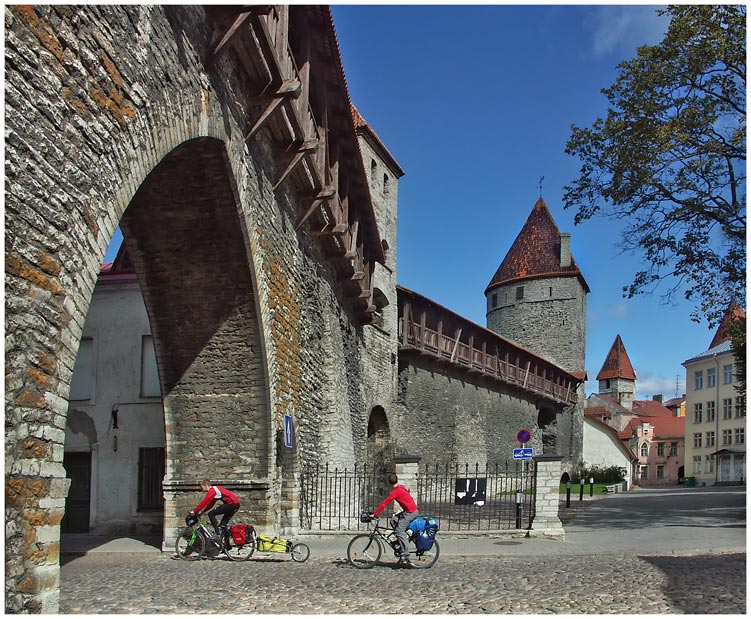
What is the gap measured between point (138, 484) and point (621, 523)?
392 inches

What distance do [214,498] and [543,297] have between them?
41.3 metres

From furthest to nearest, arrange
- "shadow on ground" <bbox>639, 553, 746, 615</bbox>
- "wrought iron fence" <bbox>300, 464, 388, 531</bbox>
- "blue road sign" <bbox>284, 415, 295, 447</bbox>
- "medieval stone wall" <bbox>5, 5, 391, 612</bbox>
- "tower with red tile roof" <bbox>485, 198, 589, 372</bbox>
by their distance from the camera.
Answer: "tower with red tile roof" <bbox>485, 198, 589, 372</bbox>
"wrought iron fence" <bbox>300, 464, 388, 531</bbox>
"blue road sign" <bbox>284, 415, 295, 447</bbox>
"shadow on ground" <bbox>639, 553, 746, 615</bbox>
"medieval stone wall" <bbox>5, 5, 391, 612</bbox>

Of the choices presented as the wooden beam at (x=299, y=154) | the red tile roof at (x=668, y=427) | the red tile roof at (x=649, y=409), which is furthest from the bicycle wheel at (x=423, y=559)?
the red tile roof at (x=649, y=409)

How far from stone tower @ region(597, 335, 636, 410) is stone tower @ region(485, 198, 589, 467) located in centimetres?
3221

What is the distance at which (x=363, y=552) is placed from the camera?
10164 millimetres

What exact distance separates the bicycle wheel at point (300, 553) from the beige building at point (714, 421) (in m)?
49.9

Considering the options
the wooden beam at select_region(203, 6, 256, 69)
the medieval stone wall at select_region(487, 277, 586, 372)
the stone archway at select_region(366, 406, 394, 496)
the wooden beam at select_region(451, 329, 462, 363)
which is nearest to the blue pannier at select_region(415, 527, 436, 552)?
the wooden beam at select_region(203, 6, 256, 69)

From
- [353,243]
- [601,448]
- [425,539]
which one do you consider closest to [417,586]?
[425,539]

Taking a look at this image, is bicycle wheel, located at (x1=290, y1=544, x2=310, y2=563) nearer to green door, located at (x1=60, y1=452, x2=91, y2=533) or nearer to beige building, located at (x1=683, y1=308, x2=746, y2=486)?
green door, located at (x1=60, y1=452, x2=91, y2=533)

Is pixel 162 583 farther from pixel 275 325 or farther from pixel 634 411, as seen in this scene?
pixel 634 411

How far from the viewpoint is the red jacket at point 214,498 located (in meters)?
10.5

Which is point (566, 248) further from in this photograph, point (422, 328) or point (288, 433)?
point (288, 433)

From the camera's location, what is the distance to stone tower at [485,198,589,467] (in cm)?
4872

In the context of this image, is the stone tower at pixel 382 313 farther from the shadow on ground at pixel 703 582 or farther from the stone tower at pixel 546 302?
the stone tower at pixel 546 302
